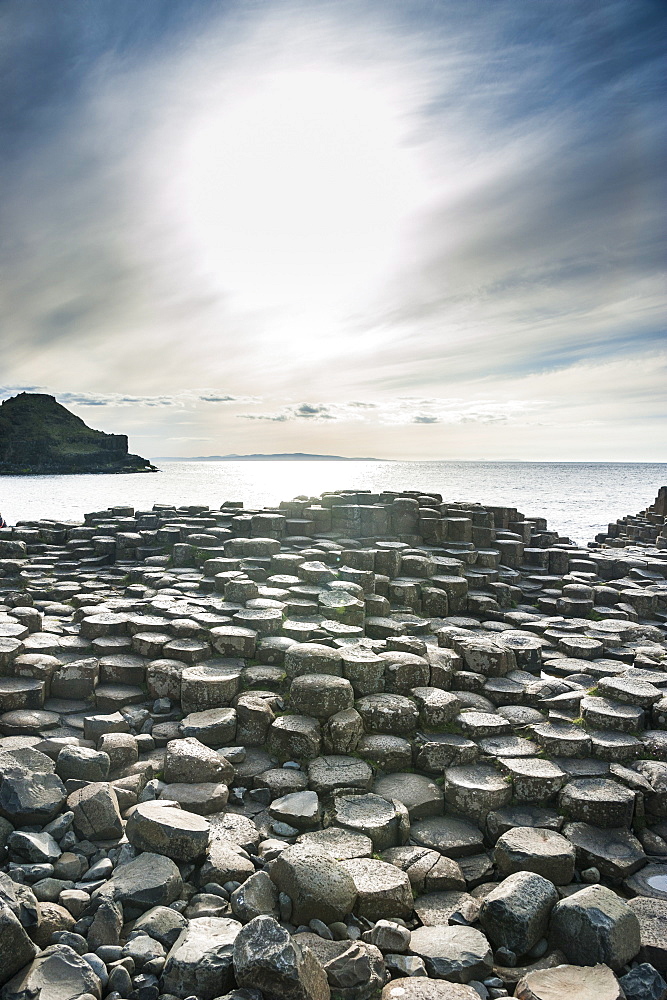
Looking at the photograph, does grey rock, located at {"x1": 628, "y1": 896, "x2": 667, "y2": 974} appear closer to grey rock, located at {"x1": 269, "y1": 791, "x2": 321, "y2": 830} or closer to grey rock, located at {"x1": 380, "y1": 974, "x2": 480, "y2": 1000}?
grey rock, located at {"x1": 380, "y1": 974, "x2": 480, "y2": 1000}

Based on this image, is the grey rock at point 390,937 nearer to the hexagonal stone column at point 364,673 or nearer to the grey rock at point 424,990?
the grey rock at point 424,990

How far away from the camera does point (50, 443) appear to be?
387 ft

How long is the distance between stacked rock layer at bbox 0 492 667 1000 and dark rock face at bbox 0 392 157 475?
385 feet

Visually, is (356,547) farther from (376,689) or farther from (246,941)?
(246,941)

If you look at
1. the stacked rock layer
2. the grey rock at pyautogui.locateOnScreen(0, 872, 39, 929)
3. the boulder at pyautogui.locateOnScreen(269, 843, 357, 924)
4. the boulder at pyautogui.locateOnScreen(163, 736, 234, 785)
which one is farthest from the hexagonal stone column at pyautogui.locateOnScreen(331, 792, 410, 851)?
the grey rock at pyautogui.locateOnScreen(0, 872, 39, 929)

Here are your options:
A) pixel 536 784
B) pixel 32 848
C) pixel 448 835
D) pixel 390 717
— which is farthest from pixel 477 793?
pixel 32 848

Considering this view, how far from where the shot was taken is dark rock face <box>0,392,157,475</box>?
114m

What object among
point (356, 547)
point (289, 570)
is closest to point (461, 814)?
point (289, 570)

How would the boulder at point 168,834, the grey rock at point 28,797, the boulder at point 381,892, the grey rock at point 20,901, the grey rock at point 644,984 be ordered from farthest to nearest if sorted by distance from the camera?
the grey rock at point 28,797, the boulder at point 168,834, the boulder at point 381,892, the grey rock at point 644,984, the grey rock at point 20,901

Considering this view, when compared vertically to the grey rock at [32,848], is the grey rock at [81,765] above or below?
above

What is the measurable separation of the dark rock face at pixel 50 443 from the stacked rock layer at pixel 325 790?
117 m

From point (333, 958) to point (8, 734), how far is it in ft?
13.2

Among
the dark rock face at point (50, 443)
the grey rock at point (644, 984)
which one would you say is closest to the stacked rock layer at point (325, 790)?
the grey rock at point (644, 984)

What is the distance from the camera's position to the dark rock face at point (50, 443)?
114 meters
